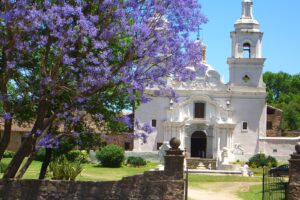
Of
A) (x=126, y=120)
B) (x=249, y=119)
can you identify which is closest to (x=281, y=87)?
(x=249, y=119)

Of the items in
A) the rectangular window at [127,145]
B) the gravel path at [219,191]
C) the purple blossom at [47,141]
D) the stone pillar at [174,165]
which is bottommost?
the gravel path at [219,191]

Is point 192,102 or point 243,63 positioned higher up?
point 243,63

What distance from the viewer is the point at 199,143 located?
2213 inches

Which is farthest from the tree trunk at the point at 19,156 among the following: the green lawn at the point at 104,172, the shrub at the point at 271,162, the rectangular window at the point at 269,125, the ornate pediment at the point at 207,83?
the rectangular window at the point at 269,125

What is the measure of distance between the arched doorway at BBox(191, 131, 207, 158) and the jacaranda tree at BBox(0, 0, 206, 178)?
35.7 meters

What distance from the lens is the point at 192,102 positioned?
182 feet

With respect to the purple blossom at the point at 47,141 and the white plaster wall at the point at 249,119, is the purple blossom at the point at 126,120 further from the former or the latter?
the white plaster wall at the point at 249,119

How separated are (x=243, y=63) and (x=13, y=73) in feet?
128

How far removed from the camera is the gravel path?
2547 cm

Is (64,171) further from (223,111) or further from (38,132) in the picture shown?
(223,111)

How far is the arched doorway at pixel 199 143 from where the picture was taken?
56.0 metres

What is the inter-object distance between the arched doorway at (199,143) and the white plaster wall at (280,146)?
5.75 metres

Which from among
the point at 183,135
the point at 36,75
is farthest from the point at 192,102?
the point at 36,75

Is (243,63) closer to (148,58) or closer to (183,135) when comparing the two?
(183,135)
